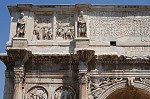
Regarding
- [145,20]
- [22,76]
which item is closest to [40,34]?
[22,76]

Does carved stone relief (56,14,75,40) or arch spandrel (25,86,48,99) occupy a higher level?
carved stone relief (56,14,75,40)

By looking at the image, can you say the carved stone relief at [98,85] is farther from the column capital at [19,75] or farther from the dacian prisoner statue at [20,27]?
the dacian prisoner statue at [20,27]

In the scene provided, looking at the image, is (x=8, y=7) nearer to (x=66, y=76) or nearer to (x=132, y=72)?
(x=66, y=76)

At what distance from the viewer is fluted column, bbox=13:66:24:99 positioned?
13.6m

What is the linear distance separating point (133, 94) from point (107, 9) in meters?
3.17

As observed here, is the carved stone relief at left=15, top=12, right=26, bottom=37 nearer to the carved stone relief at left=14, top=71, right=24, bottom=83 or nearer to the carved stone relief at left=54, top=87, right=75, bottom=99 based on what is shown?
the carved stone relief at left=14, top=71, right=24, bottom=83

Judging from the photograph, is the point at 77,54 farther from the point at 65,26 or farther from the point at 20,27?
the point at 20,27

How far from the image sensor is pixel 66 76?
14.3 m

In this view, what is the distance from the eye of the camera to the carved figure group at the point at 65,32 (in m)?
15.1

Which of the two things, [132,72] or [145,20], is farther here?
[145,20]

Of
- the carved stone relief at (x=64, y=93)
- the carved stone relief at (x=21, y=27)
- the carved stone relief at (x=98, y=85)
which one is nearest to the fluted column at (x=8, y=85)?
the carved stone relief at (x=21, y=27)

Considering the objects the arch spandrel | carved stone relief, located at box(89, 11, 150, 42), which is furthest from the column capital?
carved stone relief, located at box(89, 11, 150, 42)

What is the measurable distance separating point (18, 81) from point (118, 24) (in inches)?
163

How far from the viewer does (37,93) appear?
14.2 metres
